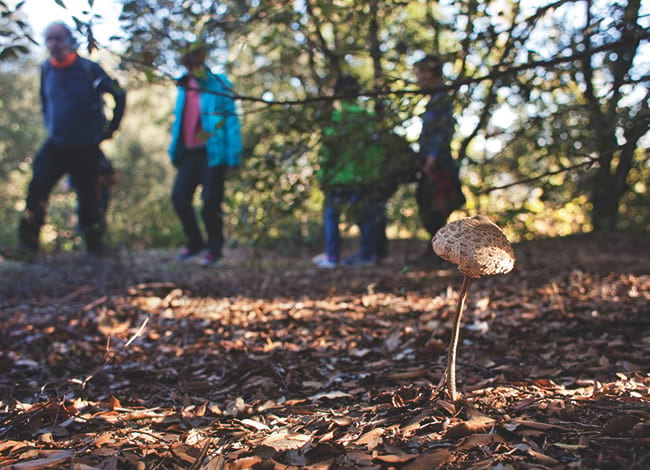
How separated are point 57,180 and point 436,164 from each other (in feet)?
13.4

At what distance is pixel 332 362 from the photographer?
268 cm

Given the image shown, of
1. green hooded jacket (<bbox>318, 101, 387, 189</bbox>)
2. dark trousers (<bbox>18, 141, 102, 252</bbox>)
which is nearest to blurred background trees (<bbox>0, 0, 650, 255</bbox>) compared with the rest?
green hooded jacket (<bbox>318, 101, 387, 189</bbox>)

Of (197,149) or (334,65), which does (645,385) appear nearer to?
(334,65)

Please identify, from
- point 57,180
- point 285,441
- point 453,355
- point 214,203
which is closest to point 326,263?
point 214,203

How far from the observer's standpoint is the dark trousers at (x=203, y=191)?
19.1ft

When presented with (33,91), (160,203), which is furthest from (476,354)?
(33,91)

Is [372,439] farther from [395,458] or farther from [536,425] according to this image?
[536,425]

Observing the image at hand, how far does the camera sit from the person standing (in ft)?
10.9

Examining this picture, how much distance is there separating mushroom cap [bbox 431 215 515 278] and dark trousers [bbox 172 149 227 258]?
4.40 metres

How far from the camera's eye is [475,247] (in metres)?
1.66

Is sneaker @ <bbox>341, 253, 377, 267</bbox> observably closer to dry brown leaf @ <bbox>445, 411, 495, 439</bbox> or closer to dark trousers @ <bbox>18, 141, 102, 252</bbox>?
dark trousers @ <bbox>18, 141, 102, 252</bbox>

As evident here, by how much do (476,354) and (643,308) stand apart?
1325 millimetres

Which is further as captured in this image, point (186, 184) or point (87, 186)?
point (186, 184)

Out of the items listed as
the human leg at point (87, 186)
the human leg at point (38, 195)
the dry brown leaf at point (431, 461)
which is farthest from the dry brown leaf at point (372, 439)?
the human leg at point (38, 195)
